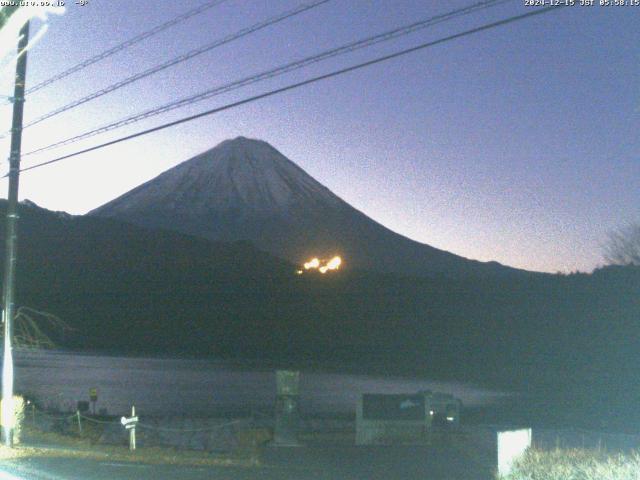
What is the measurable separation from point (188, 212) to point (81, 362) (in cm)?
12750

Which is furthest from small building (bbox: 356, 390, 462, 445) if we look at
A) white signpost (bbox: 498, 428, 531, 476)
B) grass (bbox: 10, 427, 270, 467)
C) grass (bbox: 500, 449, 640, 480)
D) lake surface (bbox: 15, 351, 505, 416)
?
grass (bbox: 500, 449, 640, 480)

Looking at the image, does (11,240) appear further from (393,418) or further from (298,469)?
(393,418)

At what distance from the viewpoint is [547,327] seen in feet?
265

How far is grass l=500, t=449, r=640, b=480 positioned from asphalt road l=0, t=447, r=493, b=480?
1211 millimetres

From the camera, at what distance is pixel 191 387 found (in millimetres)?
52688

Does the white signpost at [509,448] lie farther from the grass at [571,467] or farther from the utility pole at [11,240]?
the utility pole at [11,240]

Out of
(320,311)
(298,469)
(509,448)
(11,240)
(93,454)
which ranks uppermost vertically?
(320,311)

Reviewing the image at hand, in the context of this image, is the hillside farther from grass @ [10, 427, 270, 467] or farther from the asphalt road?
grass @ [10, 427, 270, 467]

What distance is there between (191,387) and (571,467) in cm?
4276

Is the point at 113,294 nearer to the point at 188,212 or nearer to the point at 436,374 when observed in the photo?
the point at 436,374

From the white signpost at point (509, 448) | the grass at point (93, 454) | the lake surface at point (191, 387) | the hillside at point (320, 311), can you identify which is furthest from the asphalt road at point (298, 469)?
the hillside at point (320, 311)

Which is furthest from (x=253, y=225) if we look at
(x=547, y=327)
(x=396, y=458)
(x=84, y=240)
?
(x=396, y=458)

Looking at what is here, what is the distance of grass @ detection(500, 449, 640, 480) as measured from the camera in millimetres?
10945

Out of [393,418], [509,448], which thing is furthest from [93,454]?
[393,418]
